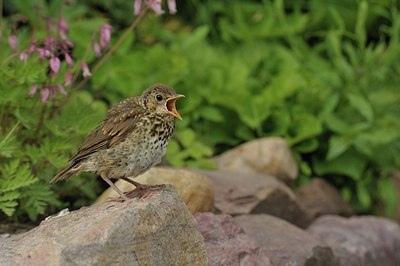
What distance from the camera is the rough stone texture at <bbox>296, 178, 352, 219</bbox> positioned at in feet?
25.7

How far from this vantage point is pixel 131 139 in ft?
16.7

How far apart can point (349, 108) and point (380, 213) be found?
1027 millimetres

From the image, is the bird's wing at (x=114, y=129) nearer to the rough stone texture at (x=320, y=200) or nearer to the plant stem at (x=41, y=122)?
the plant stem at (x=41, y=122)

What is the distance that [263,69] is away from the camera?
9039 millimetres

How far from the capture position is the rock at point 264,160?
25.6ft

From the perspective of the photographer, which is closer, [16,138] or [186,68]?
[16,138]

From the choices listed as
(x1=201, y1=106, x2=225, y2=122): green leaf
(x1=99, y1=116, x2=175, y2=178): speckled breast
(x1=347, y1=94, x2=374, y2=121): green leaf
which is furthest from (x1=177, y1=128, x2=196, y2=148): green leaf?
(x1=99, y1=116, x2=175, y2=178): speckled breast

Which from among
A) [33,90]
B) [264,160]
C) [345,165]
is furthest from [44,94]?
[345,165]

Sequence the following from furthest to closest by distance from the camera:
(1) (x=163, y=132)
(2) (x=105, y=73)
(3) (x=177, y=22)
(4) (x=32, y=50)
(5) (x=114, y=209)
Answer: (3) (x=177, y=22) < (2) (x=105, y=73) < (4) (x=32, y=50) < (1) (x=163, y=132) < (5) (x=114, y=209)

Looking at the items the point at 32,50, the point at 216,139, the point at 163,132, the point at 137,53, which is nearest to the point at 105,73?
the point at 137,53

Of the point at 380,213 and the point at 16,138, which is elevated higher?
the point at 16,138

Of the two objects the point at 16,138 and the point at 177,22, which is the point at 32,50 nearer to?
the point at 16,138

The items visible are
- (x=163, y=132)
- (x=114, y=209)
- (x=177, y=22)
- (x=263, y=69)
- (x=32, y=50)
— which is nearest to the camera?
(x=114, y=209)

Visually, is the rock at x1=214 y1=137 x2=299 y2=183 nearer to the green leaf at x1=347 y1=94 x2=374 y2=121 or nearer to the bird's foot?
the green leaf at x1=347 y1=94 x2=374 y2=121
